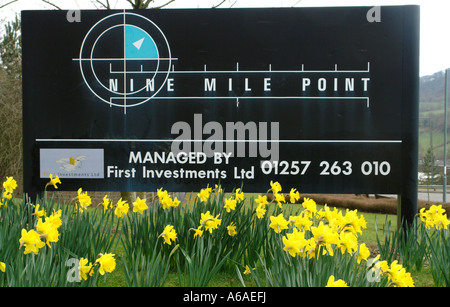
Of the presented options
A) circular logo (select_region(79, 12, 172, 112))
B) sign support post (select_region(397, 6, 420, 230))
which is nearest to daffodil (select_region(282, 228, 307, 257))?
sign support post (select_region(397, 6, 420, 230))

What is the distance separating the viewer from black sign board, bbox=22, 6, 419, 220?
4121 millimetres

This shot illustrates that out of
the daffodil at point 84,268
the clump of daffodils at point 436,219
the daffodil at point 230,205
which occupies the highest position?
the daffodil at point 230,205

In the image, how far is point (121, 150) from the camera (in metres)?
4.21

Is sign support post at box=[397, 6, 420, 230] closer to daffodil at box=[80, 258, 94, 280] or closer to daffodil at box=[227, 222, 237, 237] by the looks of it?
daffodil at box=[227, 222, 237, 237]

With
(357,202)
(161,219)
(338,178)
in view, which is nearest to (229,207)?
(161,219)

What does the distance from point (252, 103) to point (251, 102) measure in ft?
0.05

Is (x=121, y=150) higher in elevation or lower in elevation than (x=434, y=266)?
higher

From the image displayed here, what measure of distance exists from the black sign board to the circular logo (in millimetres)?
10

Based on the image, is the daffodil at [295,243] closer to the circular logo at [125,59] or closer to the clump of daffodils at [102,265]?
the clump of daffodils at [102,265]

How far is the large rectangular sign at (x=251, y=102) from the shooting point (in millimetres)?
4121

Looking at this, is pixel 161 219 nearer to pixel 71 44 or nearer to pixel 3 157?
pixel 71 44

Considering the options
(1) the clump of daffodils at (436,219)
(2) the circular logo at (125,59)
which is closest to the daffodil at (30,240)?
(2) the circular logo at (125,59)

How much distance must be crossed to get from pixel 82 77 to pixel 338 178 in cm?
280

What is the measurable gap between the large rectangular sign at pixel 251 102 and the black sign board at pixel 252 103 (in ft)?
0.03
